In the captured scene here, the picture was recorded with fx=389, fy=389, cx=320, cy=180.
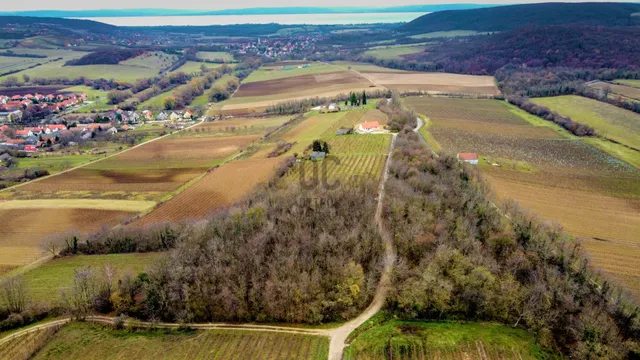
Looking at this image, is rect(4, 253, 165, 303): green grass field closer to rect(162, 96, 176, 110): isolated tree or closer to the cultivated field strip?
the cultivated field strip

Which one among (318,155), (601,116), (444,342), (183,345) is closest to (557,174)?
(318,155)

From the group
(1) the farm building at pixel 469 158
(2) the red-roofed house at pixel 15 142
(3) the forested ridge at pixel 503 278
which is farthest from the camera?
(2) the red-roofed house at pixel 15 142

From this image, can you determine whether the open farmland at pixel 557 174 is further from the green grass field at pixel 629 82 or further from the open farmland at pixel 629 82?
the green grass field at pixel 629 82

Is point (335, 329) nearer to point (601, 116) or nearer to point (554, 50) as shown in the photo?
point (601, 116)

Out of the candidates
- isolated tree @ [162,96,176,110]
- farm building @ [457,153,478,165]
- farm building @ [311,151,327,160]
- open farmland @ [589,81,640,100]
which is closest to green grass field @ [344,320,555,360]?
farm building @ [311,151,327,160]

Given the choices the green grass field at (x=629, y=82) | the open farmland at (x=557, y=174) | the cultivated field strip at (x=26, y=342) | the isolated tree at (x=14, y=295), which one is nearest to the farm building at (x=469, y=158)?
the open farmland at (x=557, y=174)

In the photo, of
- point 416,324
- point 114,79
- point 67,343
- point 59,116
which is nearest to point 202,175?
point 67,343
